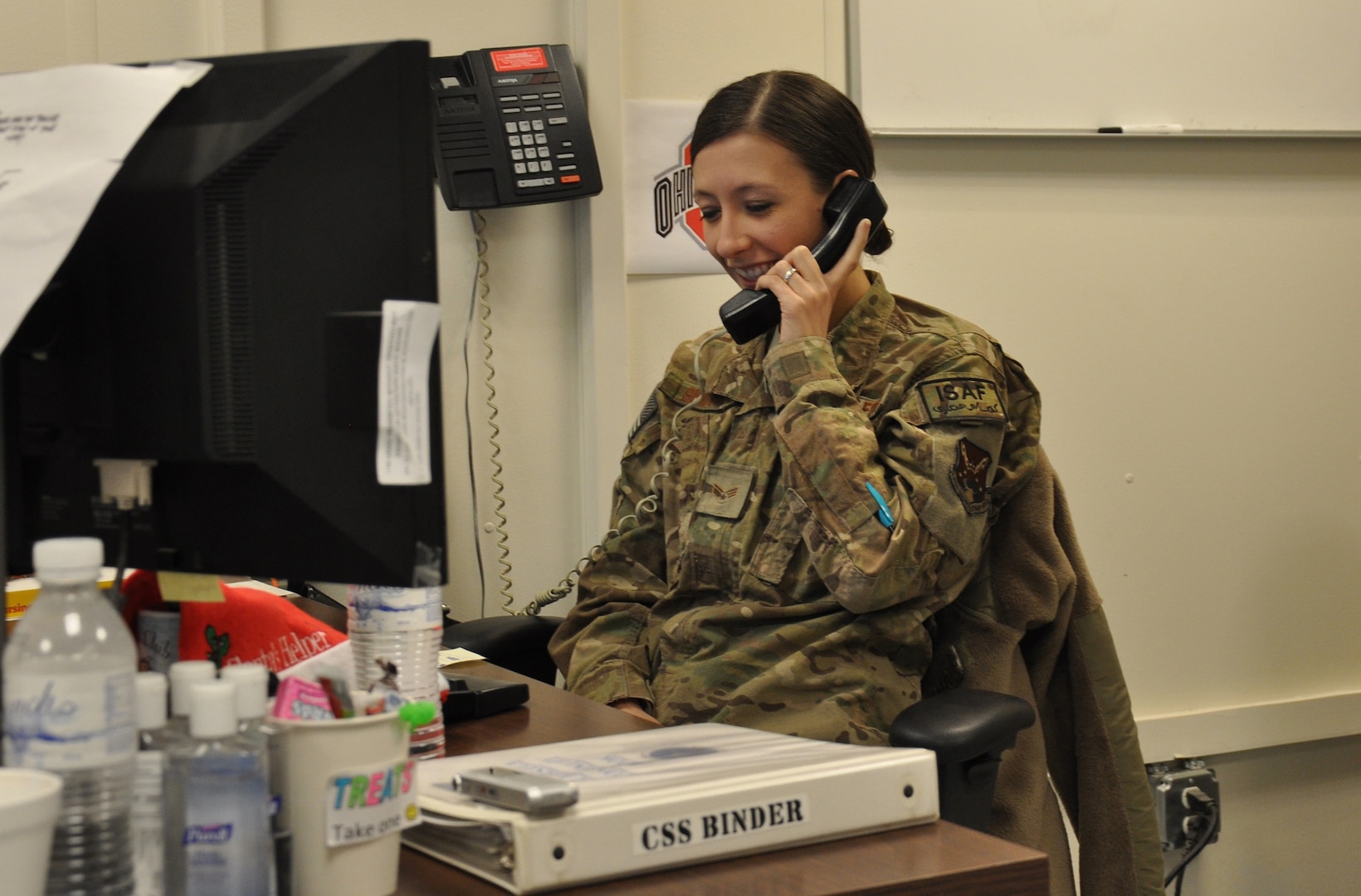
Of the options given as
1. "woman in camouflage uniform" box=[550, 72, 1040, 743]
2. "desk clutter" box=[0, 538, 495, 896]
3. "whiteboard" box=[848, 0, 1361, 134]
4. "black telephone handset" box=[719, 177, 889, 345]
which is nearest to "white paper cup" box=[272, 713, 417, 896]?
"desk clutter" box=[0, 538, 495, 896]

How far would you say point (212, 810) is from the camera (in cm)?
67

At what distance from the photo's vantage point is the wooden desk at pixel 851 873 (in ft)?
2.53

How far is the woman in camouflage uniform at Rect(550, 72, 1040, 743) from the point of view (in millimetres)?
1487

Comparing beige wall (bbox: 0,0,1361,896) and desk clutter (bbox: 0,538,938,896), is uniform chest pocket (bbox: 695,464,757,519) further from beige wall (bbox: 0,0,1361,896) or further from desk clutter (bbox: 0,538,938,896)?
desk clutter (bbox: 0,538,938,896)

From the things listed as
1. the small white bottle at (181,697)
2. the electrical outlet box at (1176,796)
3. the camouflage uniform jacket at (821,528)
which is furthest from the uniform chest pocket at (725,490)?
the electrical outlet box at (1176,796)

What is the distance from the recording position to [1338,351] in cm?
260

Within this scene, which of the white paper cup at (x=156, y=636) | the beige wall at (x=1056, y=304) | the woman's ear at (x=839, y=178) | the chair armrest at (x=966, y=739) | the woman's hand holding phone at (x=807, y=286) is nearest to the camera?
the white paper cup at (x=156, y=636)

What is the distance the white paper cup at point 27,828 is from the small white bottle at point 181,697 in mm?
69

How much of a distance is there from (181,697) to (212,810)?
6 centimetres

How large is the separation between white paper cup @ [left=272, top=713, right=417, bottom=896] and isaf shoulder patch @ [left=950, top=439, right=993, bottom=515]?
89cm

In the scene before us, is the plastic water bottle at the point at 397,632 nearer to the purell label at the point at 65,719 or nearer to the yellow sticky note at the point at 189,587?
the yellow sticky note at the point at 189,587

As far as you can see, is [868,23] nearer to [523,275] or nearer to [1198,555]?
[523,275]

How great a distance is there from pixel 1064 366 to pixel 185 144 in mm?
1964

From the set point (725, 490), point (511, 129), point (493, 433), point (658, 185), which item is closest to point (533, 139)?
point (511, 129)
